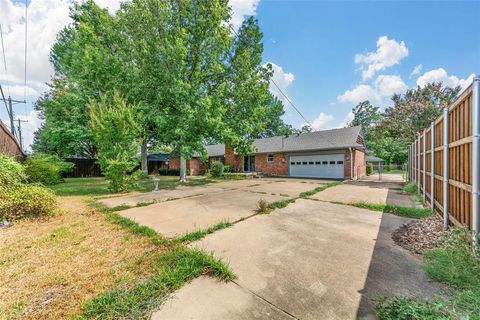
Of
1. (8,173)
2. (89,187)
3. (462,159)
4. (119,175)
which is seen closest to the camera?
(462,159)

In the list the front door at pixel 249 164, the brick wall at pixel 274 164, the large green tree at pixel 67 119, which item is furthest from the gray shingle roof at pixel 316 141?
the large green tree at pixel 67 119

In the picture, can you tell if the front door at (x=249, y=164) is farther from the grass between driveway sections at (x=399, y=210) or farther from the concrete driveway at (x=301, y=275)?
the concrete driveway at (x=301, y=275)

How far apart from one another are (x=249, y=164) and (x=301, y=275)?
18571 mm

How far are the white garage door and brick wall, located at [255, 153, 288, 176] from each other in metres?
0.68

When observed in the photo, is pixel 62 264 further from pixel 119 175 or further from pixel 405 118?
pixel 405 118

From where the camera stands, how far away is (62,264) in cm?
257

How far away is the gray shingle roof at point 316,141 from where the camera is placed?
1519 cm

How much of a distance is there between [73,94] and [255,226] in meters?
16.3

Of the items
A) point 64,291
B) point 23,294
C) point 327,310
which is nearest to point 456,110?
point 327,310

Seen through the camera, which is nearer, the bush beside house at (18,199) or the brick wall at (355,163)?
the bush beside house at (18,199)

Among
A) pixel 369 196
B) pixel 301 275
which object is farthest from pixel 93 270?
pixel 369 196

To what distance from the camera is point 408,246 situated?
305 centimetres

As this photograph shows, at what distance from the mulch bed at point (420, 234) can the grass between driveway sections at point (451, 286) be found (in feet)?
0.90

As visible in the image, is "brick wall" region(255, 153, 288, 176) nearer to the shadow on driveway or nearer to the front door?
the front door
